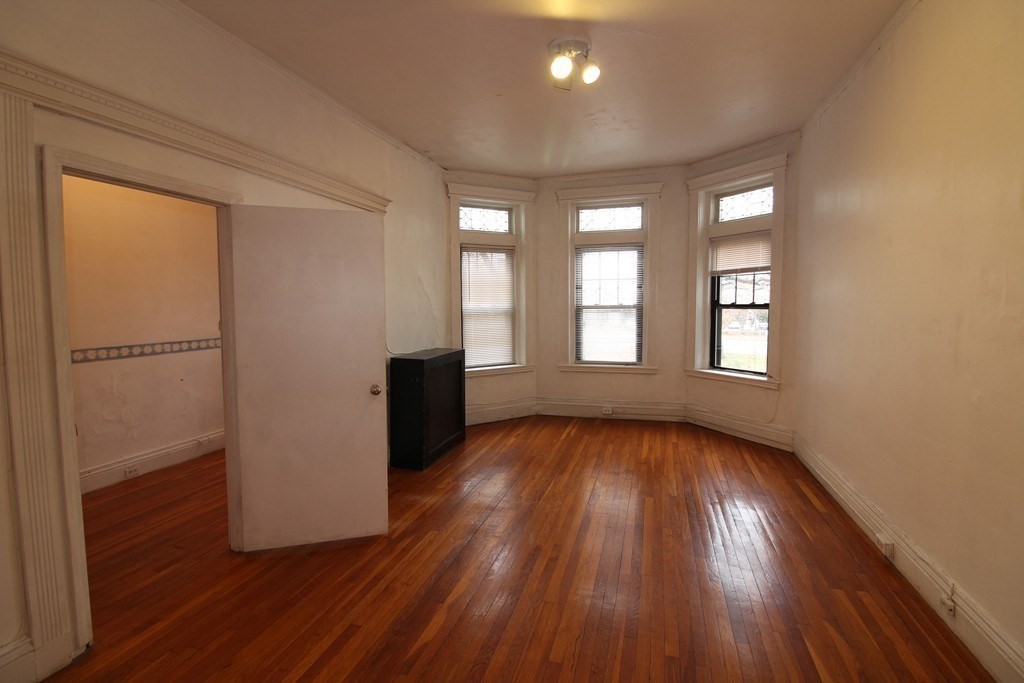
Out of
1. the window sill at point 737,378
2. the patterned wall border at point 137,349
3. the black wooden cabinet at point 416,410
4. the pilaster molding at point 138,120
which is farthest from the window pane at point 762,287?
the patterned wall border at point 137,349

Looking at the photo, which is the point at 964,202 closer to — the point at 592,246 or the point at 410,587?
the point at 410,587

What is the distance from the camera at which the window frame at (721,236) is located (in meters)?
4.64

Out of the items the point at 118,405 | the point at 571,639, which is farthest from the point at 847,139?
the point at 118,405

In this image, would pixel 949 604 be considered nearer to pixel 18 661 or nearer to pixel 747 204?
pixel 18 661

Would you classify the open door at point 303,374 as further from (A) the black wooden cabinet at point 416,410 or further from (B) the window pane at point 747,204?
(B) the window pane at point 747,204

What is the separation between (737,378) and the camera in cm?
506

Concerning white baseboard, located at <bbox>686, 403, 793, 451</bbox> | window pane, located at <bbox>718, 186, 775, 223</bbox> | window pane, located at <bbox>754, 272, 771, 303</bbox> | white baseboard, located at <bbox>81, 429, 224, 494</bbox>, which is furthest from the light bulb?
white baseboard, located at <bbox>81, 429, 224, 494</bbox>

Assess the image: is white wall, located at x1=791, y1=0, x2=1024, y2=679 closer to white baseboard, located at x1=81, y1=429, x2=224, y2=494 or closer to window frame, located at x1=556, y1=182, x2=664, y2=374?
window frame, located at x1=556, y1=182, x2=664, y2=374

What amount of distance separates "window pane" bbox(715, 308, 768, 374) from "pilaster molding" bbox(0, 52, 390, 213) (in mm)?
4422

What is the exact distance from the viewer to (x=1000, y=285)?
1.84m

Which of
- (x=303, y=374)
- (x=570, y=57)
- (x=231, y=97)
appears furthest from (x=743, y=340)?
(x=231, y=97)

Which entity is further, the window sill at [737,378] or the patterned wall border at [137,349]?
the window sill at [737,378]

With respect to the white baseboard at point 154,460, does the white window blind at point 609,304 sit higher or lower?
higher

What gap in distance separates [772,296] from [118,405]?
610 cm
